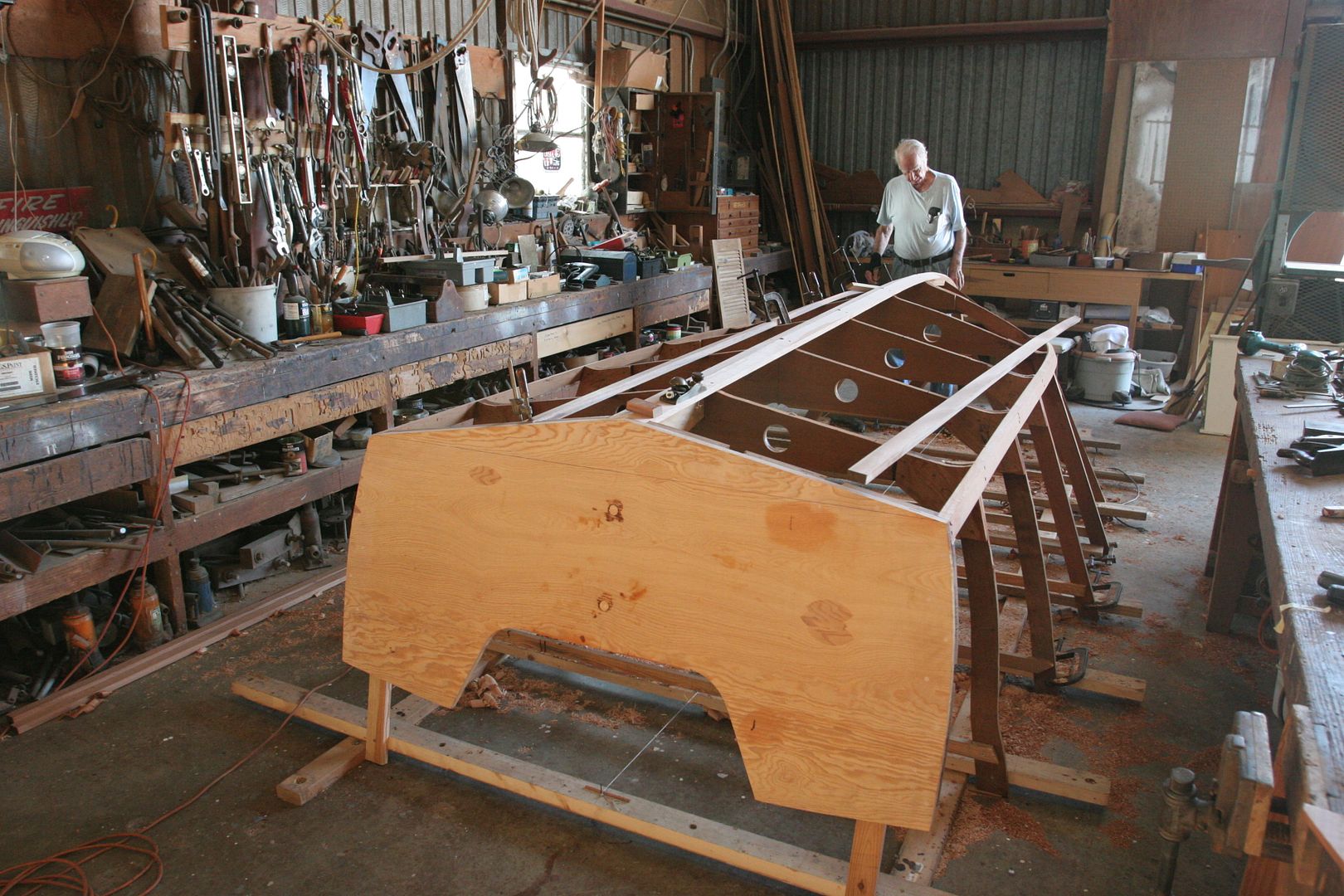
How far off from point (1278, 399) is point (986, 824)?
6.36 feet

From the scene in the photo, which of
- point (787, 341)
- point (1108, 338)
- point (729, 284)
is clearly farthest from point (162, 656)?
point (1108, 338)

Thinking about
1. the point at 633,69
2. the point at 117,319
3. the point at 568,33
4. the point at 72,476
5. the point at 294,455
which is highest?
the point at 568,33

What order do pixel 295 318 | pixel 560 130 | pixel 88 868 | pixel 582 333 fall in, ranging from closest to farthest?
pixel 88 868
pixel 295 318
pixel 582 333
pixel 560 130

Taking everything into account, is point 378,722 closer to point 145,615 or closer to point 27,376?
point 145,615

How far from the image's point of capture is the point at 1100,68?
749cm

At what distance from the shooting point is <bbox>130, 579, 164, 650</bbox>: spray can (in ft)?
9.92

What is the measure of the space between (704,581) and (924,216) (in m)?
4.44

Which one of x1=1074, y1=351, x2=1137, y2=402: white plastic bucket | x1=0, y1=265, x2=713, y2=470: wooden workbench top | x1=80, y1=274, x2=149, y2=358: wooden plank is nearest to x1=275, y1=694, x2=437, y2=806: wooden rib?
x1=0, y1=265, x2=713, y2=470: wooden workbench top

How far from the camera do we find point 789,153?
8.16 m

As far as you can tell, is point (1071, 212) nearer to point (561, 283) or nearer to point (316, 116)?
point (561, 283)

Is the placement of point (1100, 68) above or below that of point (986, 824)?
above

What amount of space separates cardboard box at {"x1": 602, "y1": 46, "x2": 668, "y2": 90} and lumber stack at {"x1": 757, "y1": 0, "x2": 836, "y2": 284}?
1573mm

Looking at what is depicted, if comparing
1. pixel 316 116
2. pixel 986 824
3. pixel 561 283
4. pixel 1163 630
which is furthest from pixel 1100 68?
pixel 986 824

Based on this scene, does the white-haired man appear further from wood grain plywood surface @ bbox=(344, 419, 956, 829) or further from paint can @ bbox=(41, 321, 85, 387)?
paint can @ bbox=(41, 321, 85, 387)
